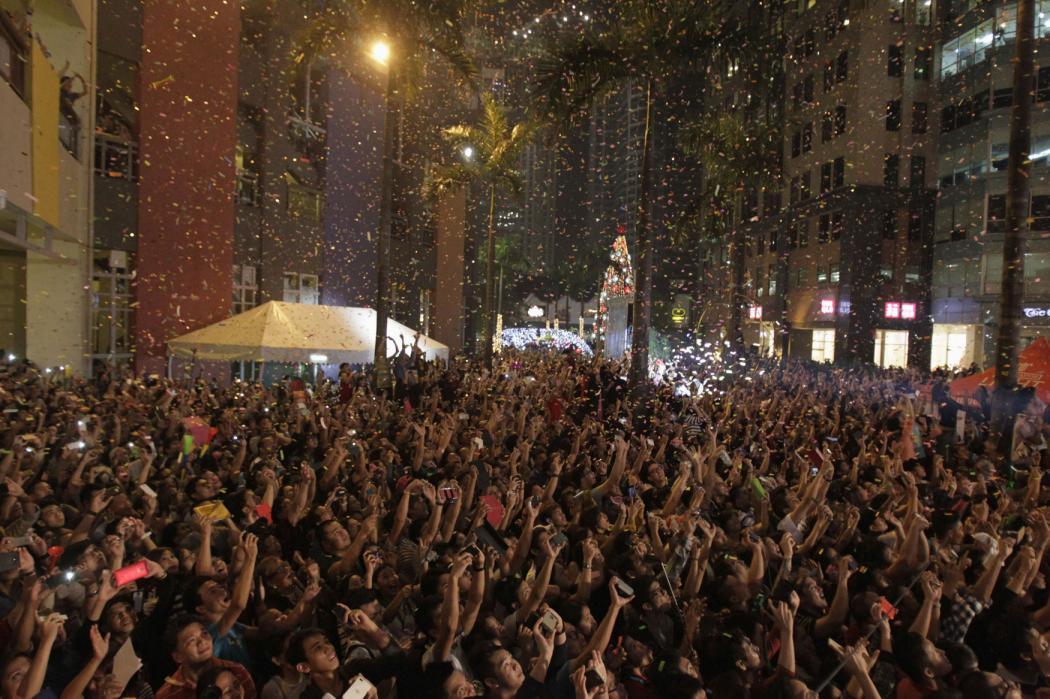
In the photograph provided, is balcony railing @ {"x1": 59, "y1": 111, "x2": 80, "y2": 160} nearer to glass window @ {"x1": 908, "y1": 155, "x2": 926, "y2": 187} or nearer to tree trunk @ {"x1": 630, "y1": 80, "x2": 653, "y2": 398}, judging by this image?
tree trunk @ {"x1": 630, "y1": 80, "x2": 653, "y2": 398}

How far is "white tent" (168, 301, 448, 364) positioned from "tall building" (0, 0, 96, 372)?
11.9 feet

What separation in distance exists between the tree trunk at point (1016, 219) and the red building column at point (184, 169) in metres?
18.8

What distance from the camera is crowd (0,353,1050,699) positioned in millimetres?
3807

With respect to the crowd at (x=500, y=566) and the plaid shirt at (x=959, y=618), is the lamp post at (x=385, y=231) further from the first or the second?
the plaid shirt at (x=959, y=618)

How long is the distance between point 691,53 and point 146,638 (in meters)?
13.9

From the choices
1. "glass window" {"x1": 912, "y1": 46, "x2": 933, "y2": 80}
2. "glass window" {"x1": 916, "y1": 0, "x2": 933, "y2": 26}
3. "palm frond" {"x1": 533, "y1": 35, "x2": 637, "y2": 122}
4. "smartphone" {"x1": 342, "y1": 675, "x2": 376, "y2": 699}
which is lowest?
"smartphone" {"x1": 342, "y1": 675, "x2": 376, "y2": 699}

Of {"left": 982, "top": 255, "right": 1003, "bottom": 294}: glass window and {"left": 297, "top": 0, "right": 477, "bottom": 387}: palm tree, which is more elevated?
{"left": 297, "top": 0, "right": 477, "bottom": 387}: palm tree

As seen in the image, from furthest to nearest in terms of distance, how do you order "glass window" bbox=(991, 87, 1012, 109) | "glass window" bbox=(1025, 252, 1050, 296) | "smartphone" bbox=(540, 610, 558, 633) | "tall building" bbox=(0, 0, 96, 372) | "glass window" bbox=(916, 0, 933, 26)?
1. "glass window" bbox=(916, 0, 933, 26)
2. "glass window" bbox=(991, 87, 1012, 109)
3. "glass window" bbox=(1025, 252, 1050, 296)
4. "tall building" bbox=(0, 0, 96, 372)
5. "smartphone" bbox=(540, 610, 558, 633)

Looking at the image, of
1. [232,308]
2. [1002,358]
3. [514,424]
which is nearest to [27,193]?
[232,308]

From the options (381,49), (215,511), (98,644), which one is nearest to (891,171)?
(381,49)

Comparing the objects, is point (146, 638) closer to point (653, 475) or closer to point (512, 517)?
point (512, 517)

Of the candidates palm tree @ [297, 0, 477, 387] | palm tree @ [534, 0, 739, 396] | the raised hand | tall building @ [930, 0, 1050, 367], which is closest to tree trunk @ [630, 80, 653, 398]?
palm tree @ [534, 0, 739, 396]

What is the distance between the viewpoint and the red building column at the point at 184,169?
1881 cm

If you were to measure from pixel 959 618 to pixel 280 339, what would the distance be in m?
13.0
